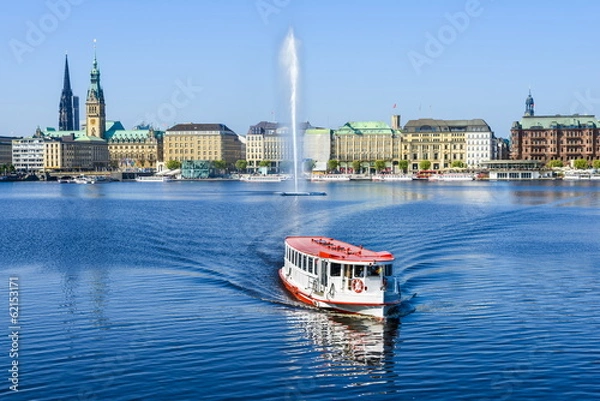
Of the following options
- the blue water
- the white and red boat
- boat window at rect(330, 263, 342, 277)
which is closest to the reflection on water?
the blue water

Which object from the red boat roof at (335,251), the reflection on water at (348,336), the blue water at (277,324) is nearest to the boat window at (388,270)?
the red boat roof at (335,251)

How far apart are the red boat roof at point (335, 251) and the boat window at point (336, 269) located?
1.05ft

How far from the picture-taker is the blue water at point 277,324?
2278cm

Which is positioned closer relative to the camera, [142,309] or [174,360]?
[174,360]

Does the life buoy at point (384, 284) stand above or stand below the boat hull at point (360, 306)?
above

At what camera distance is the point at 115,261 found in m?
45.1

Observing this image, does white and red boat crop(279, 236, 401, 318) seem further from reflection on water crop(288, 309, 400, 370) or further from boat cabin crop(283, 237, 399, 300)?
reflection on water crop(288, 309, 400, 370)

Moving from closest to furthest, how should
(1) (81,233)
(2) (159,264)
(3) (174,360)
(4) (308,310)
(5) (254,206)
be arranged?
(3) (174,360)
(4) (308,310)
(2) (159,264)
(1) (81,233)
(5) (254,206)

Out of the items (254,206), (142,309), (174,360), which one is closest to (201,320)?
(142,309)

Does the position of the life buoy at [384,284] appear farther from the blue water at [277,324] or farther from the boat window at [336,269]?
the boat window at [336,269]

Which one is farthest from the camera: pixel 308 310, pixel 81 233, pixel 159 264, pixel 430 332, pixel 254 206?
pixel 254 206

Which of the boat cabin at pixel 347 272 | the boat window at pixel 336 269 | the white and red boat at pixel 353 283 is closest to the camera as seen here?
the white and red boat at pixel 353 283

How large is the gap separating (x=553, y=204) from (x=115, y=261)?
63.7m

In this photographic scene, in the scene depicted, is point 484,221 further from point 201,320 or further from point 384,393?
point 384,393
